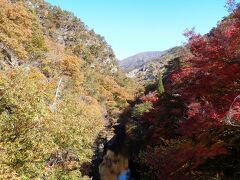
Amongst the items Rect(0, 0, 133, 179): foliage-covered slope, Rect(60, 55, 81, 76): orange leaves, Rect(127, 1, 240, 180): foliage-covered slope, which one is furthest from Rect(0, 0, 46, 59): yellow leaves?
Rect(127, 1, 240, 180): foliage-covered slope

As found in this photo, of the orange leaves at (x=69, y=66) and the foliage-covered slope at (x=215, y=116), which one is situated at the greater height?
the orange leaves at (x=69, y=66)

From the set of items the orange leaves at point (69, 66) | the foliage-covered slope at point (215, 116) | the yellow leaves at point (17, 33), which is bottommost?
the foliage-covered slope at point (215, 116)

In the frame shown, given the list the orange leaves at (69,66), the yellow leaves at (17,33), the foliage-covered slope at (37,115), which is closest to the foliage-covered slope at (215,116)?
the foliage-covered slope at (37,115)

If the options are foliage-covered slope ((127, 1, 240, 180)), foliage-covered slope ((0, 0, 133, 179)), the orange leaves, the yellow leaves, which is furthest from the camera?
the orange leaves

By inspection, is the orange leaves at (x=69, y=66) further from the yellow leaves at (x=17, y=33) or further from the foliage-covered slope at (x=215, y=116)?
the foliage-covered slope at (x=215, y=116)

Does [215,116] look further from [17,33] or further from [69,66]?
[69,66]

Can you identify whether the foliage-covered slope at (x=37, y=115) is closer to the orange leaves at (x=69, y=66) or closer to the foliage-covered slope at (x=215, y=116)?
the orange leaves at (x=69, y=66)

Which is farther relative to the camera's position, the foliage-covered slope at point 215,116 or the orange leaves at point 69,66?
the orange leaves at point 69,66

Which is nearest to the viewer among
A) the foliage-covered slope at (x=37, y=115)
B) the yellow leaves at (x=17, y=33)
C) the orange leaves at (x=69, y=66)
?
the foliage-covered slope at (x=37, y=115)

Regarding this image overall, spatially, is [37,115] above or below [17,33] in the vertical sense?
below

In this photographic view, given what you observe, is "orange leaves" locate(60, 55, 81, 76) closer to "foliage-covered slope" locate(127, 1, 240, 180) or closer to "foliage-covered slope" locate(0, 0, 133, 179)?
"foliage-covered slope" locate(0, 0, 133, 179)

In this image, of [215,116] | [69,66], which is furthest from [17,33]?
[215,116]

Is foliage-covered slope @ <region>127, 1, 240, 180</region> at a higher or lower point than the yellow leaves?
lower

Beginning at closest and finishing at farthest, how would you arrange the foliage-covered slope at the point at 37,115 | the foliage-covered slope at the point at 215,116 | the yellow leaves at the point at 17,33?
the foliage-covered slope at the point at 215,116 → the foliage-covered slope at the point at 37,115 → the yellow leaves at the point at 17,33
